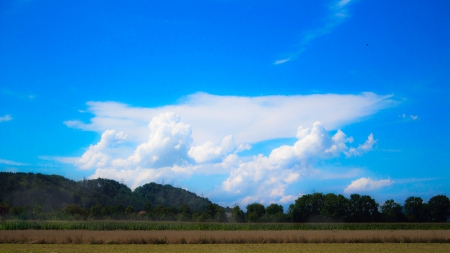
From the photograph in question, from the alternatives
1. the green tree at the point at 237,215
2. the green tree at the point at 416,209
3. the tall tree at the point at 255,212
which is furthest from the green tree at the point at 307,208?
the green tree at the point at 416,209

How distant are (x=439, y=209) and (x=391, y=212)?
1669 cm

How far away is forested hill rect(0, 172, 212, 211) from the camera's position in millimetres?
107312

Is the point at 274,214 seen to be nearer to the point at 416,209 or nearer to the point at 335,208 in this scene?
the point at 335,208

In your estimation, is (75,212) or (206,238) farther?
(75,212)

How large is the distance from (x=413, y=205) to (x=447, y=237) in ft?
227

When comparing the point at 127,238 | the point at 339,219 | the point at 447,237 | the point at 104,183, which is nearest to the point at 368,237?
the point at 447,237

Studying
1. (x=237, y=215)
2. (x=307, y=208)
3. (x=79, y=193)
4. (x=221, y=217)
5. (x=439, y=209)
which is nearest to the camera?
(x=221, y=217)

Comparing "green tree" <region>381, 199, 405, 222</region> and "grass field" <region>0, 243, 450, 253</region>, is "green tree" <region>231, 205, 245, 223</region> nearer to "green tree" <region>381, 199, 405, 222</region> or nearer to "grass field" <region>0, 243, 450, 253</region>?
"green tree" <region>381, 199, 405, 222</region>

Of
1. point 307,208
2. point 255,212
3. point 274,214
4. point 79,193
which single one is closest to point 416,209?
point 307,208

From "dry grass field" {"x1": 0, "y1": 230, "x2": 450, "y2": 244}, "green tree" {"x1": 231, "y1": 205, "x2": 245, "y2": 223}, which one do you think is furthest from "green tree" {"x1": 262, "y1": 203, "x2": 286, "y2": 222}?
"dry grass field" {"x1": 0, "y1": 230, "x2": 450, "y2": 244}

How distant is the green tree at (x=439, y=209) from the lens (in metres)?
107

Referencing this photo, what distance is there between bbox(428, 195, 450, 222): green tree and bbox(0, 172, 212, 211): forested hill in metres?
65.1

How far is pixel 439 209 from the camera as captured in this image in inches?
4227

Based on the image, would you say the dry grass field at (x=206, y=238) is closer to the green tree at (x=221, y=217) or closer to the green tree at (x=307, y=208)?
the green tree at (x=221, y=217)
